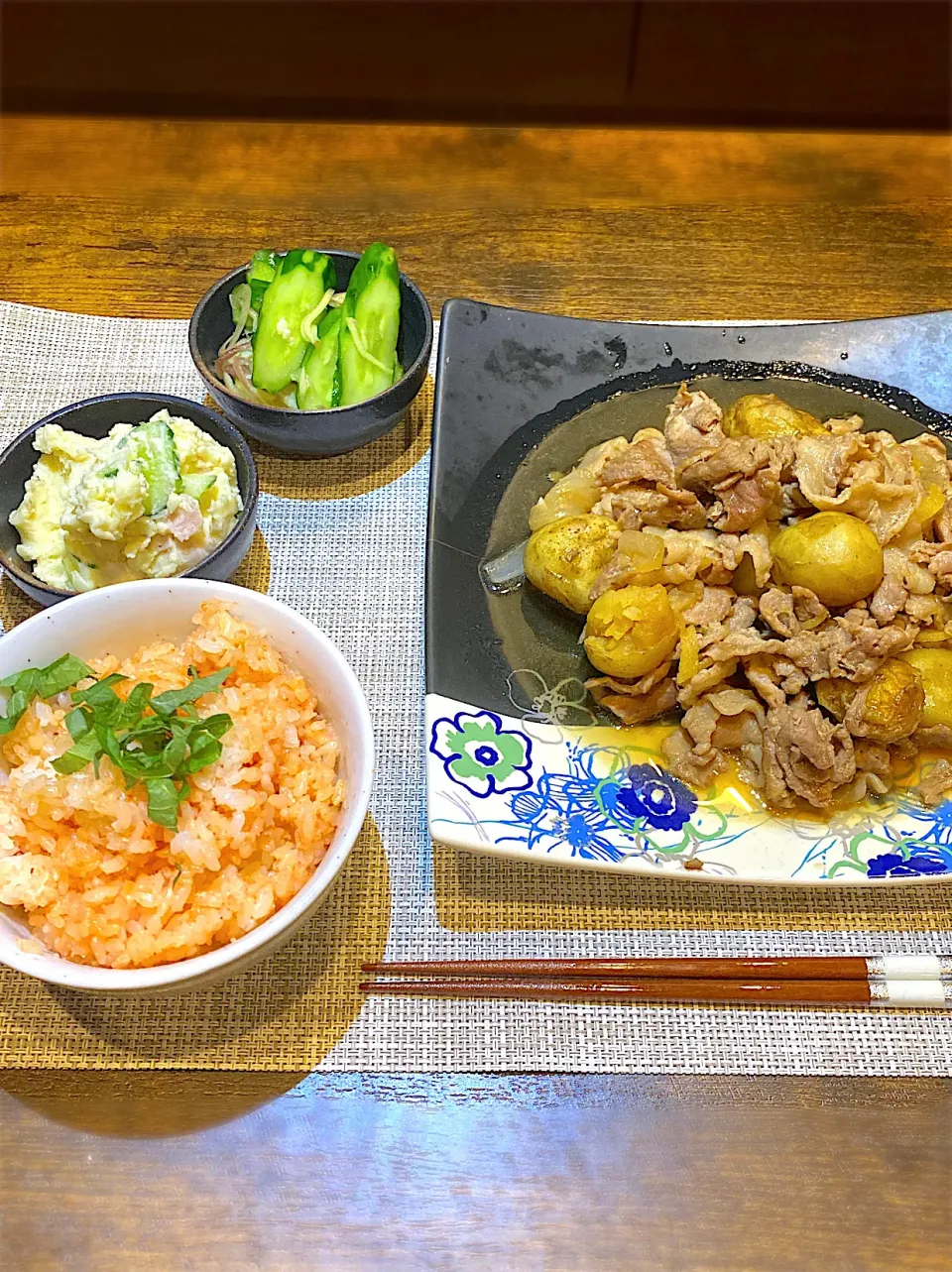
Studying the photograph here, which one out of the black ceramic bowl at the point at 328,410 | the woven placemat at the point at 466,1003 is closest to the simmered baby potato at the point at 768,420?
the black ceramic bowl at the point at 328,410

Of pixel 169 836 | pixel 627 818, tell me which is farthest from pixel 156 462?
pixel 627 818

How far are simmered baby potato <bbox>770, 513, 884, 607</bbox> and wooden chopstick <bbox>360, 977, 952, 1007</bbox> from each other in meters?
0.70

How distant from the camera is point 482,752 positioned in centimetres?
184

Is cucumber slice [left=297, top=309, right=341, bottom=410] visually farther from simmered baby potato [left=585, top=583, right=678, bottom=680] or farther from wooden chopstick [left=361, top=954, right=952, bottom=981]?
wooden chopstick [left=361, top=954, right=952, bottom=981]

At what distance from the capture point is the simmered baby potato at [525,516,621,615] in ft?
6.62

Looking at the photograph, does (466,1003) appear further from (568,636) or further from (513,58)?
(513,58)

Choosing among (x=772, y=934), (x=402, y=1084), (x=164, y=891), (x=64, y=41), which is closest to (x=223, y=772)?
(x=164, y=891)

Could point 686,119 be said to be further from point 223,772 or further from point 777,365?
point 223,772

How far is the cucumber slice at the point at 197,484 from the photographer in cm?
201

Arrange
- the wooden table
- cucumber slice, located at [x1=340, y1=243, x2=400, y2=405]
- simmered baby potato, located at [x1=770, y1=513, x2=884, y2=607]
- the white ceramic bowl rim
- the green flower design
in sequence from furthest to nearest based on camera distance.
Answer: cucumber slice, located at [x1=340, y1=243, x2=400, y2=405], simmered baby potato, located at [x1=770, y1=513, x2=884, y2=607], the green flower design, the wooden table, the white ceramic bowl rim

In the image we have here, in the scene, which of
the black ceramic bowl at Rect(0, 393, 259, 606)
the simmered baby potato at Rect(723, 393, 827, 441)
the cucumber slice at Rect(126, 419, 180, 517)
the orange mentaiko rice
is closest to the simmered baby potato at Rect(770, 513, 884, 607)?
the simmered baby potato at Rect(723, 393, 827, 441)

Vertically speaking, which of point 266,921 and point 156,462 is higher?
point 156,462

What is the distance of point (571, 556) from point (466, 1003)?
0.85 m

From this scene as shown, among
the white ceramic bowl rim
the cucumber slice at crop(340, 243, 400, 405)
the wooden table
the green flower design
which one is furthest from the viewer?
the cucumber slice at crop(340, 243, 400, 405)
